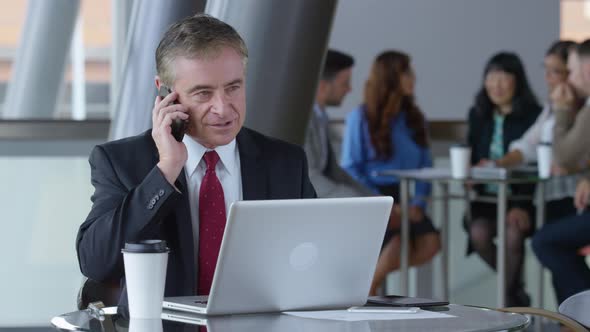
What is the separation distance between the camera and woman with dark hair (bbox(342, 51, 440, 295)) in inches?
248

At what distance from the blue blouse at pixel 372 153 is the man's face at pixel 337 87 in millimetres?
239

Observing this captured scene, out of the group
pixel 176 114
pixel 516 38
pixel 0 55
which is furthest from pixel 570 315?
pixel 0 55

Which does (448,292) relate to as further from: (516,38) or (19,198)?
(516,38)

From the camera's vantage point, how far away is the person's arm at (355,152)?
629 centimetres

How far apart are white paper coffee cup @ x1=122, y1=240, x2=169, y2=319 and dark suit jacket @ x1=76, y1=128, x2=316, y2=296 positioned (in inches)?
11.1

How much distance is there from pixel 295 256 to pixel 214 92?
1.76 feet

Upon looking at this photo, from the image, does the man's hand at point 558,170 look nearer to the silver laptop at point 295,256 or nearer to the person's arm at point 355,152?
the person's arm at point 355,152

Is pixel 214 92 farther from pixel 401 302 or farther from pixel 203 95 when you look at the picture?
pixel 401 302

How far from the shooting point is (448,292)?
257 inches

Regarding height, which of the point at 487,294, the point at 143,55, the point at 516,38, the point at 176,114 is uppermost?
the point at 516,38

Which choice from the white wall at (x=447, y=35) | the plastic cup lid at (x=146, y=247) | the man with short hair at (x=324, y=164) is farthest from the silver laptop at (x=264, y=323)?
the white wall at (x=447, y=35)

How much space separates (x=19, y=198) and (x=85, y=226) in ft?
9.46

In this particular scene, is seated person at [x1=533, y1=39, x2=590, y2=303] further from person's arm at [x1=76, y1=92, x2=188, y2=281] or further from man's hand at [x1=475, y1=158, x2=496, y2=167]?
person's arm at [x1=76, y1=92, x2=188, y2=281]

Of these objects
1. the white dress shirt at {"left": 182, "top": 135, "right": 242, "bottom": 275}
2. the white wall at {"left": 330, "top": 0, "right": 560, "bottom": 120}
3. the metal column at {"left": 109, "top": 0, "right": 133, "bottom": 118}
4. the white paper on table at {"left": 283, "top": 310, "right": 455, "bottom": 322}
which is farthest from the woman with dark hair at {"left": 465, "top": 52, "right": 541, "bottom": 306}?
the white paper on table at {"left": 283, "top": 310, "right": 455, "bottom": 322}
